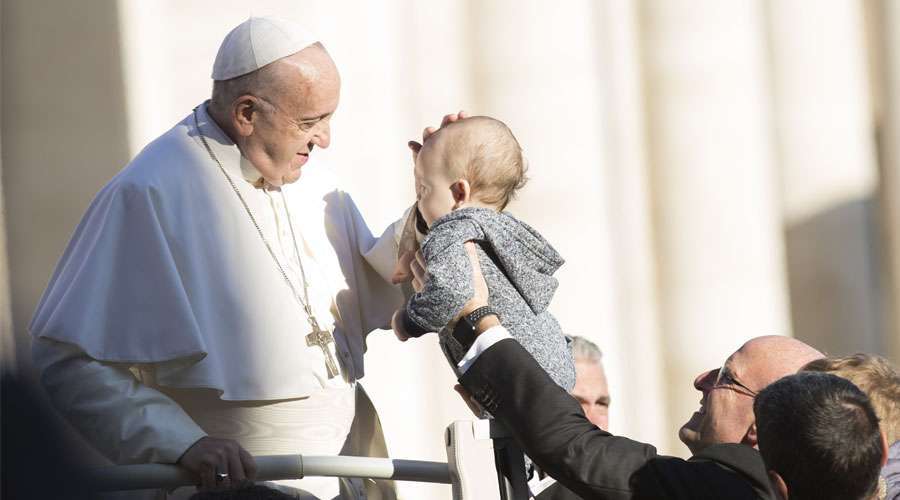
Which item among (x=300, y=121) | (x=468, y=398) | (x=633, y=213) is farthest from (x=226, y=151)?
(x=633, y=213)

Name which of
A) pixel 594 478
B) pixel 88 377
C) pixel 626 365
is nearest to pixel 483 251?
pixel 594 478

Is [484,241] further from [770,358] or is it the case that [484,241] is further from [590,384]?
[590,384]

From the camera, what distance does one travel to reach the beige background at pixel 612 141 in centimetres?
498

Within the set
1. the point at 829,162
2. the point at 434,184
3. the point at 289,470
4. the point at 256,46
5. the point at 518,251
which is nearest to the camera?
the point at 289,470

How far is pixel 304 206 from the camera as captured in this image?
4.12m

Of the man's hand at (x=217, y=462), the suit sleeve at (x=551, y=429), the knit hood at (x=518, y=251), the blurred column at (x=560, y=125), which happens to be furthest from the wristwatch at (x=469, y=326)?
the blurred column at (x=560, y=125)

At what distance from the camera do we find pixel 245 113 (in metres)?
3.82

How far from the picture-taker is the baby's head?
11.9 ft

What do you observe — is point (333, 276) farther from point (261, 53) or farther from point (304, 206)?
point (261, 53)

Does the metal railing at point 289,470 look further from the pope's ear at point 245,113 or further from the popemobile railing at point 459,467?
the pope's ear at point 245,113

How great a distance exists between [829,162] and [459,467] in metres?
5.09

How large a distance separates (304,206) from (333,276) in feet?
0.69

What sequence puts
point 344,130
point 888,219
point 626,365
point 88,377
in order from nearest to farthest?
point 88,377 < point 344,130 < point 626,365 < point 888,219

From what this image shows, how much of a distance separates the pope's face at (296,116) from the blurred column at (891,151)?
15.2ft
